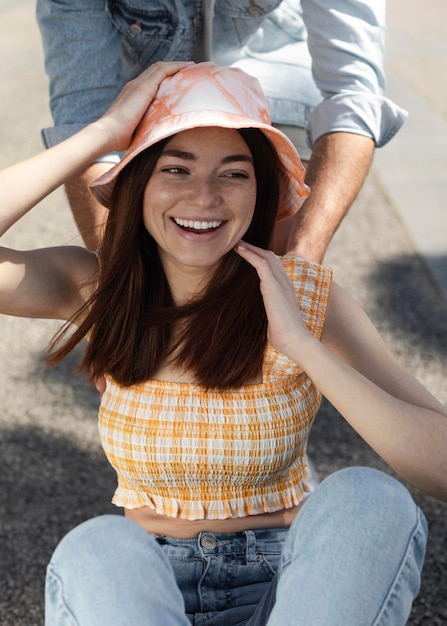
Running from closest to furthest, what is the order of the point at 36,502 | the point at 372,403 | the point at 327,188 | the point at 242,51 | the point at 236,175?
the point at 372,403 → the point at 236,175 → the point at 327,188 → the point at 242,51 → the point at 36,502

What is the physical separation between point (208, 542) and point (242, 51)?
1526mm

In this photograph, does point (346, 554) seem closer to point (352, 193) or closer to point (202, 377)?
point (202, 377)

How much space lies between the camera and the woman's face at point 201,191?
2.11m

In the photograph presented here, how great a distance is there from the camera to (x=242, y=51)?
116 inches

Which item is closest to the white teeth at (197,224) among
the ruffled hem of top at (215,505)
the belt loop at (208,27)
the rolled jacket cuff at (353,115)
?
the ruffled hem of top at (215,505)

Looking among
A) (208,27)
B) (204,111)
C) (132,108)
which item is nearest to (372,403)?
(204,111)

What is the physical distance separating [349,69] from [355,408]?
117 cm

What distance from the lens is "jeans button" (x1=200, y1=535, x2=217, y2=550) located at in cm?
207

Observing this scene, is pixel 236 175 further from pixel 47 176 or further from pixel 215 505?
pixel 215 505

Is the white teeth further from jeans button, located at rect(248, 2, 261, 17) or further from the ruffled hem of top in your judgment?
jeans button, located at rect(248, 2, 261, 17)

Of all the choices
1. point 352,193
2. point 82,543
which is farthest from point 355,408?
point 352,193

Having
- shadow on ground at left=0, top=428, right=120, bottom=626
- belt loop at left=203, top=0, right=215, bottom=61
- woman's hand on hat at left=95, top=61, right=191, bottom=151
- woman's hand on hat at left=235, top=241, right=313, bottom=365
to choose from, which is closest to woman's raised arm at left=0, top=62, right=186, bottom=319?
woman's hand on hat at left=95, top=61, right=191, bottom=151

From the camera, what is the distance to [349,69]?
8.89 ft

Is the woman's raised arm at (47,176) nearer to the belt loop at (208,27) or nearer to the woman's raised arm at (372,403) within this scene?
the woman's raised arm at (372,403)
